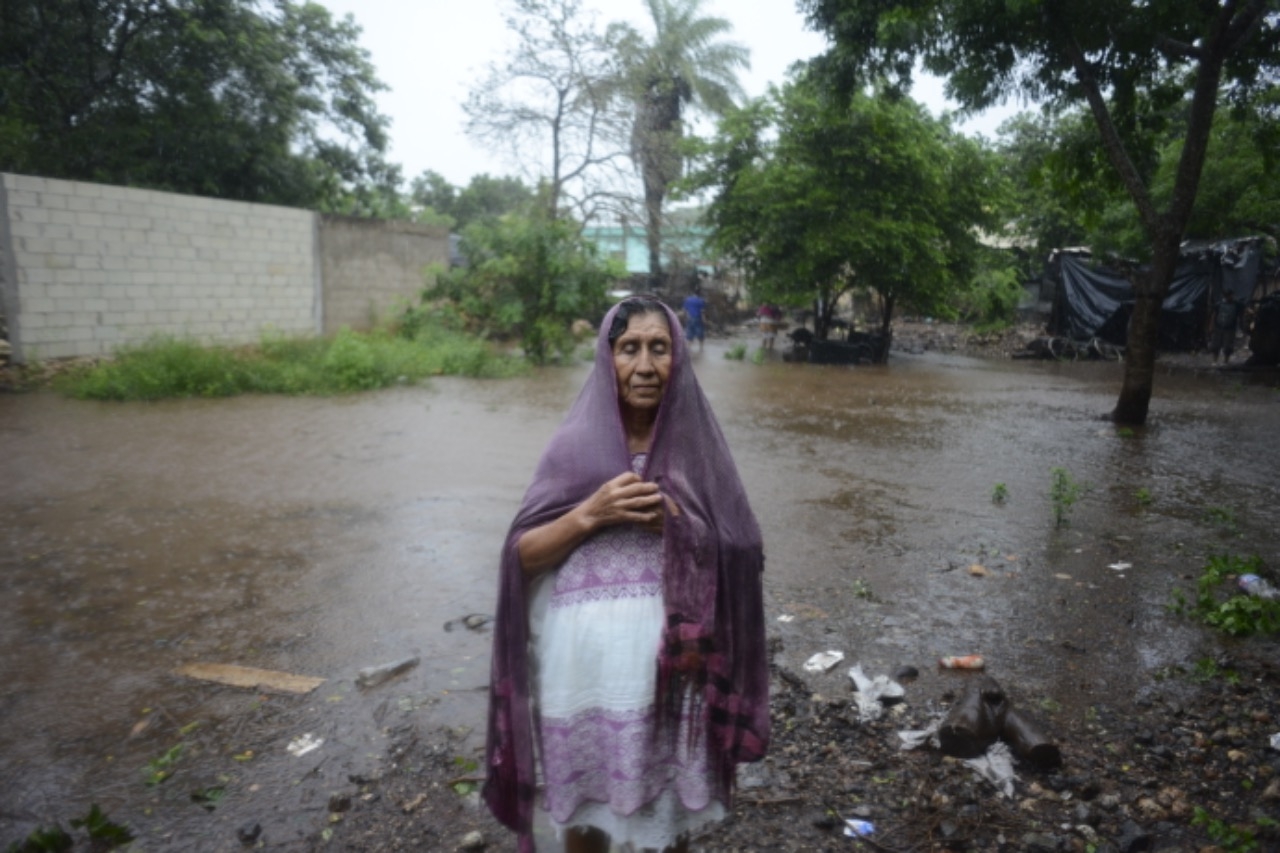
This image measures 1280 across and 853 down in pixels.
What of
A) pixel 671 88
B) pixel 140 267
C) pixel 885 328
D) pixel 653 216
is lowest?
pixel 885 328

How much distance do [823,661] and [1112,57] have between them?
27.6 ft

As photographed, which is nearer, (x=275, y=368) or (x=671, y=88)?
(x=275, y=368)

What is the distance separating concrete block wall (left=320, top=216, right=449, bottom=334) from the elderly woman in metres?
15.1

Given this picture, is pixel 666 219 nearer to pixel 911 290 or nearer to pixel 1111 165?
pixel 911 290

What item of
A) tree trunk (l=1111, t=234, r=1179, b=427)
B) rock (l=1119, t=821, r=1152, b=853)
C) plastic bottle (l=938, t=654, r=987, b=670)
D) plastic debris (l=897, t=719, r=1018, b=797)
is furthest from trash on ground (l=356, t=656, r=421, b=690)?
tree trunk (l=1111, t=234, r=1179, b=427)

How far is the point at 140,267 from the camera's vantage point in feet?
39.5

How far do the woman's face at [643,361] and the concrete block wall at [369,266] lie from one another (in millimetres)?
15082

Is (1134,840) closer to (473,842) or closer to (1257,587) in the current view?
(473,842)

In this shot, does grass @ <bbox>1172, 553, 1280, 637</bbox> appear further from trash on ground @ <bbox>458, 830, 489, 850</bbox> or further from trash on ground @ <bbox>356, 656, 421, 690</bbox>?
trash on ground @ <bbox>356, 656, 421, 690</bbox>

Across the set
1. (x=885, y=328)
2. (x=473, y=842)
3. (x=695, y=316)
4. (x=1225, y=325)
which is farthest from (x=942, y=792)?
(x=1225, y=325)

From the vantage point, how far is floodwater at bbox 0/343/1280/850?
3096 mm

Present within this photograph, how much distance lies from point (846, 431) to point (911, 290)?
8.41 m

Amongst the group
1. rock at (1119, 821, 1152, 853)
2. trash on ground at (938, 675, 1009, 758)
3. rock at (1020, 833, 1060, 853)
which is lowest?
rock at (1020, 833, 1060, 853)

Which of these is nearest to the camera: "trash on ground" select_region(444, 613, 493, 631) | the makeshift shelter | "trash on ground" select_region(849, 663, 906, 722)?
"trash on ground" select_region(849, 663, 906, 722)
